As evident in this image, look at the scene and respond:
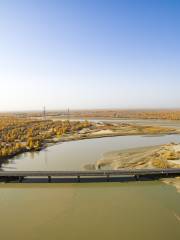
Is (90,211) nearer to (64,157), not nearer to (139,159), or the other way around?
(139,159)

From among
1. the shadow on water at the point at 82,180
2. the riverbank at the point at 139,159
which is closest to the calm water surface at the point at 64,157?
the riverbank at the point at 139,159

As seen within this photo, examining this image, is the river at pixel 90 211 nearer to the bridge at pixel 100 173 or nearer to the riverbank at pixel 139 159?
the bridge at pixel 100 173

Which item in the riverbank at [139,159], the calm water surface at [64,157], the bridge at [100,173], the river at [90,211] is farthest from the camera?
the calm water surface at [64,157]

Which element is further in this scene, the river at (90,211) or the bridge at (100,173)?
the bridge at (100,173)

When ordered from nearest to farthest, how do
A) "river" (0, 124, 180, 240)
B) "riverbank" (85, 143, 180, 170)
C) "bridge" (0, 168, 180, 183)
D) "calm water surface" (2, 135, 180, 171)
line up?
1. "river" (0, 124, 180, 240)
2. "bridge" (0, 168, 180, 183)
3. "riverbank" (85, 143, 180, 170)
4. "calm water surface" (2, 135, 180, 171)

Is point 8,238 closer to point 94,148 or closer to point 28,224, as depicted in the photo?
point 28,224

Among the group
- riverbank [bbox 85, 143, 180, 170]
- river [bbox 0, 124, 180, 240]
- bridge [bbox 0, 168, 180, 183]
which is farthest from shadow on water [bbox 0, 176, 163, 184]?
riverbank [bbox 85, 143, 180, 170]

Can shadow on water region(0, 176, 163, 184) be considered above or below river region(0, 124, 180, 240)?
above

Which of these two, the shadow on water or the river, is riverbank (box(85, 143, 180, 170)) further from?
the river

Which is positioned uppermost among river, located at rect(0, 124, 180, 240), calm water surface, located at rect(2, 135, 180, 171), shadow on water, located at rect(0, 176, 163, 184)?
calm water surface, located at rect(2, 135, 180, 171)

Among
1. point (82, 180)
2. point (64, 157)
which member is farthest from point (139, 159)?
point (64, 157)
